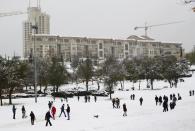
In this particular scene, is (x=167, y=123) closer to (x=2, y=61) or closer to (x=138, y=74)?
(x=2, y=61)

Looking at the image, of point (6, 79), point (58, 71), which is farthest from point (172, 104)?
point (58, 71)

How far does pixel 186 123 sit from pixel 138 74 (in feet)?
234

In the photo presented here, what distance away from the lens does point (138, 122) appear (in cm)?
2708

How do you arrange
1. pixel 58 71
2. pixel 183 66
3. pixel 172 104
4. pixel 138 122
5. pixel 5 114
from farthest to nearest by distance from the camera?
pixel 183 66 → pixel 58 71 → pixel 5 114 → pixel 172 104 → pixel 138 122

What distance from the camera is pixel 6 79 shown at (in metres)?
55.0

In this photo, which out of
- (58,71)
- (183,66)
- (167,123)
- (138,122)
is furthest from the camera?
(183,66)

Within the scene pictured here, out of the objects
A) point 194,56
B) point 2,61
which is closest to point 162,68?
point 2,61

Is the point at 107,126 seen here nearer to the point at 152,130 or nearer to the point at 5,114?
the point at 152,130

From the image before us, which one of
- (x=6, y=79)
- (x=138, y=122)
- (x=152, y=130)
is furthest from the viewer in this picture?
(x=6, y=79)

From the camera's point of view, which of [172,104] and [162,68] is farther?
[162,68]

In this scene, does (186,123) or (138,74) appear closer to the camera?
(186,123)

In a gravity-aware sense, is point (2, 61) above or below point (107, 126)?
above

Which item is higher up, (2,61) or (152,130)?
(2,61)

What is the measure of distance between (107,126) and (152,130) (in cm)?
420
